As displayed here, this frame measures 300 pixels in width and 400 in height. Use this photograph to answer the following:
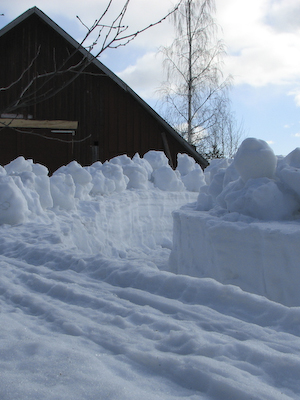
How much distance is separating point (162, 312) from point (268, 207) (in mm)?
1934

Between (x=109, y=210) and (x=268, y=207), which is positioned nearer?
(x=268, y=207)

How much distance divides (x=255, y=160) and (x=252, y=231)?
3.05 ft

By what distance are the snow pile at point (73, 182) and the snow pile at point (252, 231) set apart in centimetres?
203

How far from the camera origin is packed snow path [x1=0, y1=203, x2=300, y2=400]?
140 cm

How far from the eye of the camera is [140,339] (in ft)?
5.91

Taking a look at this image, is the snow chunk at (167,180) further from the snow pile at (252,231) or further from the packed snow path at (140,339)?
the packed snow path at (140,339)

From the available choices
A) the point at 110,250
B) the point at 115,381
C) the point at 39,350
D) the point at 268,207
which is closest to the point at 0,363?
the point at 39,350

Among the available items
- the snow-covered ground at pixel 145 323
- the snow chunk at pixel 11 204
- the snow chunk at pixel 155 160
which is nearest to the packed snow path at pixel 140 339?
the snow-covered ground at pixel 145 323

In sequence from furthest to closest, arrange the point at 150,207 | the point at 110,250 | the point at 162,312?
the point at 150,207, the point at 110,250, the point at 162,312

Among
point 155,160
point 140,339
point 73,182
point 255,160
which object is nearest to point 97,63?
point 155,160

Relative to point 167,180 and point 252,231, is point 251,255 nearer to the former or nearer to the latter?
point 252,231

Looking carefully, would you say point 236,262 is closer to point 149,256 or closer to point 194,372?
point 194,372

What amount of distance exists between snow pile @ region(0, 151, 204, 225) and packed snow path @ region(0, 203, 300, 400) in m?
2.26

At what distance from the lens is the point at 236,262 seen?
11.2 ft
